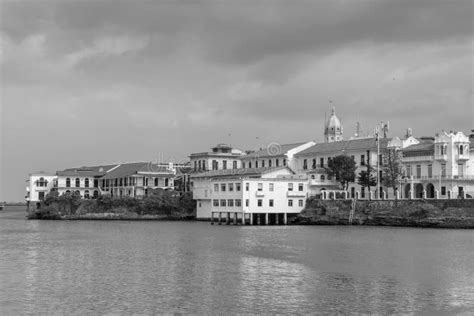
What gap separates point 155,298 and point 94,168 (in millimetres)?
129766

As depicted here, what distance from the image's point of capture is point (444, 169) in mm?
98000

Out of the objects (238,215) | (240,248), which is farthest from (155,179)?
(240,248)

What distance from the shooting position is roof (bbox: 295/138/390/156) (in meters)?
113

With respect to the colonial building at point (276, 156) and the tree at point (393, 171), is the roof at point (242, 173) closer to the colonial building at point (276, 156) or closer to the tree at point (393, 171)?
the colonial building at point (276, 156)

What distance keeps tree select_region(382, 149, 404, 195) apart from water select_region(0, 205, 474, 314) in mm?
30517

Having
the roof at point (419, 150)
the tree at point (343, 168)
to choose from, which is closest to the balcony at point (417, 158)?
the roof at point (419, 150)

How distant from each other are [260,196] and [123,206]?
34.9 metres

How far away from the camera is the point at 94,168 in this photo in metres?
161

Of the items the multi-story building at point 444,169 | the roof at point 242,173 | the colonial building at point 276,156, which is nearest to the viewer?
the multi-story building at point 444,169

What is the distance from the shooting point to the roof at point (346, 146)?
112875 millimetres

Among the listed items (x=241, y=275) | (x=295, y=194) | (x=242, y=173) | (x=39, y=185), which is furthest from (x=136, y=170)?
(x=241, y=275)

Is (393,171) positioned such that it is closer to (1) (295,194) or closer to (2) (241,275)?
(1) (295,194)

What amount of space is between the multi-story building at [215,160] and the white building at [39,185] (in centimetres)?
2906

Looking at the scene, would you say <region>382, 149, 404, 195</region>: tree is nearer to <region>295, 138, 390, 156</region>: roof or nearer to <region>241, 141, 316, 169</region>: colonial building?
<region>295, 138, 390, 156</region>: roof
